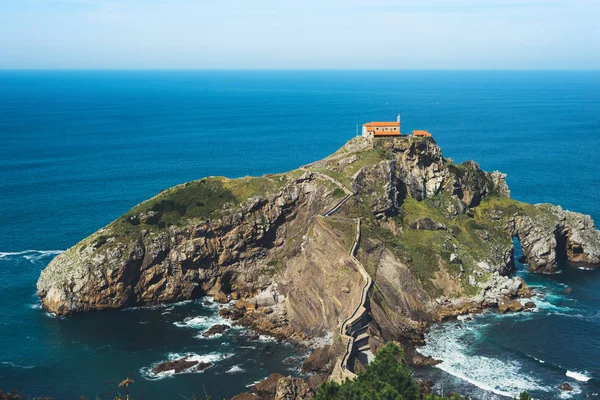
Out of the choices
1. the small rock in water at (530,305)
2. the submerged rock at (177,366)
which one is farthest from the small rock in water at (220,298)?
the small rock in water at (530,305)

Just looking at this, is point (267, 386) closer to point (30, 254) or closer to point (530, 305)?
point (530, 305)

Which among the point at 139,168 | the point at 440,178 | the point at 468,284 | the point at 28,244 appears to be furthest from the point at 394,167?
the point at 139,168

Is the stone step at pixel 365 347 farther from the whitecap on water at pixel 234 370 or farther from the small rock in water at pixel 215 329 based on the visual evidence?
the small rock in water at pixel 215 329

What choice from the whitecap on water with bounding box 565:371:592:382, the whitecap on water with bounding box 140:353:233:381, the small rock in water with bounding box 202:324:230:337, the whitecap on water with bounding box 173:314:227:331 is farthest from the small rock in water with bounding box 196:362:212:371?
the whitecap on water with bounding box 565:371:592:382

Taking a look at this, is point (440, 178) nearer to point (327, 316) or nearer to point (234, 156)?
point (327, 316)

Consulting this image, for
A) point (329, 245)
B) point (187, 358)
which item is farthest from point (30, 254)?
point (329, 245)

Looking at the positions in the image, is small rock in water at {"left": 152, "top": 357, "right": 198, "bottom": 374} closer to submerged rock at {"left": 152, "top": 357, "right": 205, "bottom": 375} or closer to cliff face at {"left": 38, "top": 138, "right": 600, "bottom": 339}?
submerged rock at {"left": 152, "top": 357, "right": 205, "bottom": 375}
